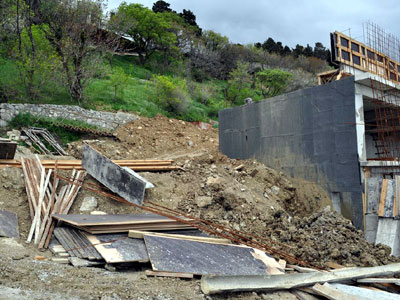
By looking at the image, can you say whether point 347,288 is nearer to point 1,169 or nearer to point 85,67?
point 1,169

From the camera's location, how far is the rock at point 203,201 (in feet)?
26.7

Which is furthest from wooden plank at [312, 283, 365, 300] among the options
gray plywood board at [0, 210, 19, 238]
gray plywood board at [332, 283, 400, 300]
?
gray plywood board at [0, 210, 19, 238]

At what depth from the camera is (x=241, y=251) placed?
611cm

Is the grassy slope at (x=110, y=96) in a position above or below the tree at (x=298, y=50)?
below

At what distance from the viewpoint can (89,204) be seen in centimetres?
740

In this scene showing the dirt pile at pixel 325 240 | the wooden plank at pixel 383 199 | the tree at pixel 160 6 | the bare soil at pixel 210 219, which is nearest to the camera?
the bare soil at pixel 210 219

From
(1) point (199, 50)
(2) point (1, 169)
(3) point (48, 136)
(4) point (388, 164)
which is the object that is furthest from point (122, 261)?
(1) point (199, 50)

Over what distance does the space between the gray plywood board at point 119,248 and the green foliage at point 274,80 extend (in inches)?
1140

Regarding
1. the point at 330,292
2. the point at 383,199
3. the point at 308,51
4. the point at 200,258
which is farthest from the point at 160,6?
the point at 330,292

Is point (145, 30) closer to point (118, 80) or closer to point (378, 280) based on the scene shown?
point (118, 80)

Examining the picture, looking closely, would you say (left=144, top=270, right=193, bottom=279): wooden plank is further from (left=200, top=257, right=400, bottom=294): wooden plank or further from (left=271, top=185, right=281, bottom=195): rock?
(left=271, top=185, right=281, bottom=195): rock

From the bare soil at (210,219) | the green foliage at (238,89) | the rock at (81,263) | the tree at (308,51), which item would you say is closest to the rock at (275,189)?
the bare soil at (210,219)

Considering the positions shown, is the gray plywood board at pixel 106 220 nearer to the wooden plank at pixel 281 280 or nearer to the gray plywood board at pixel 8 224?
the gray plywood board at pixel 8 224

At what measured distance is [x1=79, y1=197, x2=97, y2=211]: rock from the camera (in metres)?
7.30
